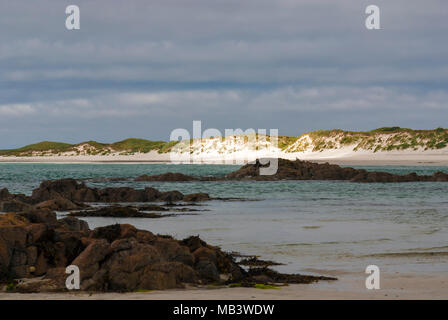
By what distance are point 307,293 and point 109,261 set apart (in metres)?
3.58

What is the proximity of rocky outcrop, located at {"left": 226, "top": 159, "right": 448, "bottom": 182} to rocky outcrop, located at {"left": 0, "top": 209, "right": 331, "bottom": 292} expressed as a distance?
1782 inches

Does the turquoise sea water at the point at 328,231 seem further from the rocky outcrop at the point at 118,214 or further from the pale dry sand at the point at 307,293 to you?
the pale dry sand at the point at 307,293

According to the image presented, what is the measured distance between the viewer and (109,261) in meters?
10.8

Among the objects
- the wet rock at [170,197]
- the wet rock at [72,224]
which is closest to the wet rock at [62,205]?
the wet rock at [170,197]

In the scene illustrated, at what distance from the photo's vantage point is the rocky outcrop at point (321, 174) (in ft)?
182

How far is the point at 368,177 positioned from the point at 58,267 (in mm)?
48182

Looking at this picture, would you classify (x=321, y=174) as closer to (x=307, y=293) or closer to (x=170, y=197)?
(x=170, y=197)

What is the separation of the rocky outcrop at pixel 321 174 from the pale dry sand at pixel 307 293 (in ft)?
149

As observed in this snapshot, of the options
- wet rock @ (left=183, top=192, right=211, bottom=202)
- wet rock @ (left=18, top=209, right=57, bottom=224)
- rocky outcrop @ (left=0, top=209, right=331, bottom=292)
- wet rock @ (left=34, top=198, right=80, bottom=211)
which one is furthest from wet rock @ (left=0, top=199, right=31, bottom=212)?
wet rock @ (left=183, top=192, right=211, bottom=202)

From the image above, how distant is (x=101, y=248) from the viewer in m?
11.1

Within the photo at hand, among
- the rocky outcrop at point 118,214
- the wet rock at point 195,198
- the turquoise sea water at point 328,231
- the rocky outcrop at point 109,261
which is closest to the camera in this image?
the rocky outcrop at point 109,261

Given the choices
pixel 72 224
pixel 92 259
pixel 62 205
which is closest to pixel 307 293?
pixel 92 259
